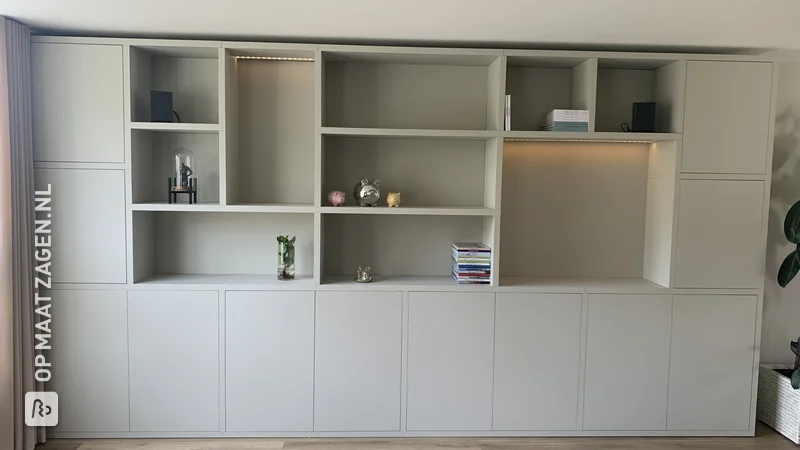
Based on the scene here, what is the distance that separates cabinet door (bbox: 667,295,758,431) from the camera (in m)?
3.08

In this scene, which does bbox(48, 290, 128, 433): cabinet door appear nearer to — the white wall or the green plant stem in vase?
the green plant stem in vase

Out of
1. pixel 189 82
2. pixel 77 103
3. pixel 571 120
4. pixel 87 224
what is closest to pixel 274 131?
pixel 189 82

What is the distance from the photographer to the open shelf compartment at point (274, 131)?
128 inches

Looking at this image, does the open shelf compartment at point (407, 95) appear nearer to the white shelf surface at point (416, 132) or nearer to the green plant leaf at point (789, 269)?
the white shelf surface at point (416, 132)

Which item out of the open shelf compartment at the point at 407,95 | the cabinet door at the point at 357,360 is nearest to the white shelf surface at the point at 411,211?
the cabinet door at the point at 357,360

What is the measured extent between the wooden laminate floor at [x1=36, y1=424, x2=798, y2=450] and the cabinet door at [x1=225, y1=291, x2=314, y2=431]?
0.35 ft

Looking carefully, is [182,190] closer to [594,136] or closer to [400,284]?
[400,284]

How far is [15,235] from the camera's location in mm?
2664

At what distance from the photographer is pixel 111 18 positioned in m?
2.62

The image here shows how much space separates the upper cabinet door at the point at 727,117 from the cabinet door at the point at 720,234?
0.38 feet

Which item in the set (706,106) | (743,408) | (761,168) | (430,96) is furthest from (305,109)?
(743,408)

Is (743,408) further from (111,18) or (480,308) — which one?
(111,18)

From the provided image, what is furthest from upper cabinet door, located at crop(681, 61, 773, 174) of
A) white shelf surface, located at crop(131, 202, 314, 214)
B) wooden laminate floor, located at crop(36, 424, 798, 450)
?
white shelf surface, located at crop(131, 202, 314, 214)

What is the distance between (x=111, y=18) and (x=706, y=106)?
10.1 ft
